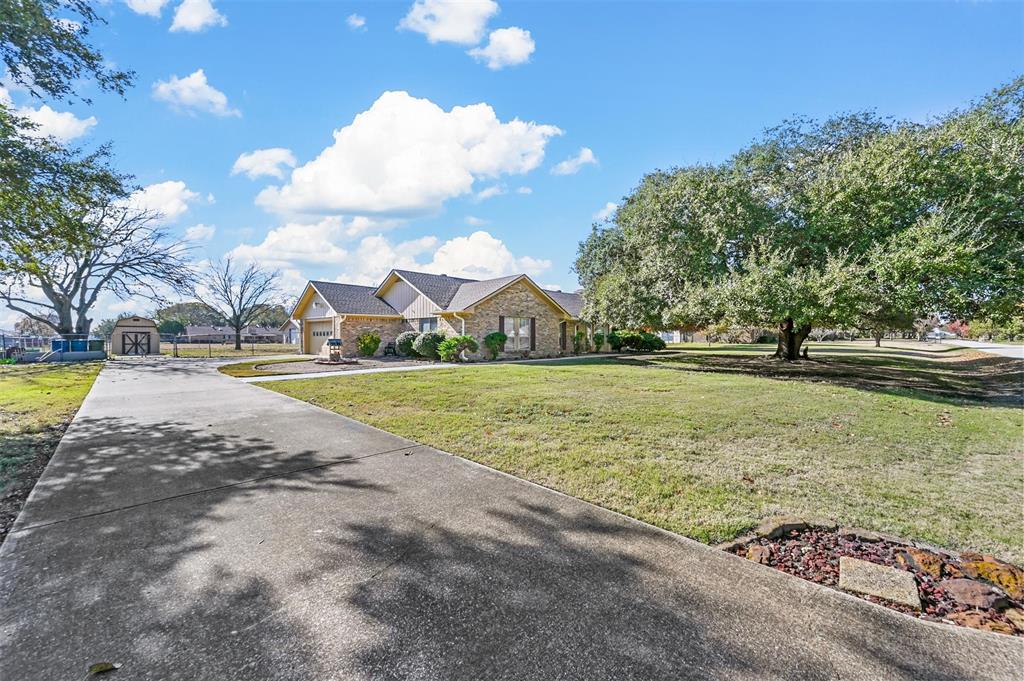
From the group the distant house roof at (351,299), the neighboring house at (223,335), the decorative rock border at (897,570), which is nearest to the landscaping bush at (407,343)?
the distant house roof at (351,299)

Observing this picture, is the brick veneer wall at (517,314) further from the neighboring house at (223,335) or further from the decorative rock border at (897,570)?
the neighboring house at (223,335)

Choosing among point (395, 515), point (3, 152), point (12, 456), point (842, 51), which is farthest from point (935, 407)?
point (3, 152)

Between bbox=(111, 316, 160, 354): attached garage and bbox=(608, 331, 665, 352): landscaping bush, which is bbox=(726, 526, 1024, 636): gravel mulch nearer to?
bbox=(608, 331, 665, 352): landscaping bush

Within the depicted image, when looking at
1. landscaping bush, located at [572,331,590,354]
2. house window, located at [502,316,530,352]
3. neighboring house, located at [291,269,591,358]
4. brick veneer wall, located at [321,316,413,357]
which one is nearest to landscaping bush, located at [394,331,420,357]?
neighboring house, located at [291,269,591,358]

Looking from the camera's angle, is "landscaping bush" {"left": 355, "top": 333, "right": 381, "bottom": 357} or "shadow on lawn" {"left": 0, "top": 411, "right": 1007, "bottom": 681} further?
"landscaping bush" {"left": 355, "top": 333, "right": 381, "bottom": 357}

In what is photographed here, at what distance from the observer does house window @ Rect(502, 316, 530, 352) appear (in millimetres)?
23761

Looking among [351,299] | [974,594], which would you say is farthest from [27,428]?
[351,299]

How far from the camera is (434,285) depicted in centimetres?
2502

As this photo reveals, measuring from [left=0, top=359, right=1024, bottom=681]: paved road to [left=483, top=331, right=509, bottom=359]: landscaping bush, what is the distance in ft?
58.1

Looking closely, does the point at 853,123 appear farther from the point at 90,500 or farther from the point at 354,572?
the point at 90,500

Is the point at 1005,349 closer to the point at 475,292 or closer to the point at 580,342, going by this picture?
the point at 580,342

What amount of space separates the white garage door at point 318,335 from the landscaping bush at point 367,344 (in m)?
2.87

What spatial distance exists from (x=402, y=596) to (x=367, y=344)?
21.9 meters

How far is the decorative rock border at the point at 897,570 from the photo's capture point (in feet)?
8.55
